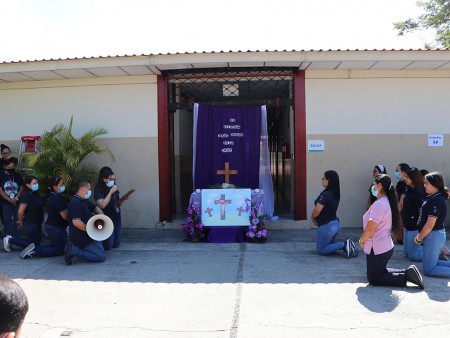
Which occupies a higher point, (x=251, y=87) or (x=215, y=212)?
(x=251, y=87)

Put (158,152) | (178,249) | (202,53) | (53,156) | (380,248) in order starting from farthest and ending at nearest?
(158,152)
(53,156)
(202,53)
(178,249)
(380,248)

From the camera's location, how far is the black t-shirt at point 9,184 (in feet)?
26.0

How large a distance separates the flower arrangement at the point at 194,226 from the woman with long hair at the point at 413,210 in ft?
11.0

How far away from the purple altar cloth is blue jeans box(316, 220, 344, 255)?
1472 mm

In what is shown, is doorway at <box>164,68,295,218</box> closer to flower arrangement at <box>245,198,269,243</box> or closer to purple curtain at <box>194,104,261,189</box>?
purple curtain at <box>194,104,261,189</box>

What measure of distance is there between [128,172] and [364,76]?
202 inches

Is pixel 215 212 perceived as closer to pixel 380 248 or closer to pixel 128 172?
pixel 128 172

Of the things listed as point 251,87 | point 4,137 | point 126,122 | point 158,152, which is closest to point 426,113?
point 251,87

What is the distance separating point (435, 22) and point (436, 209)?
1872 centimetres

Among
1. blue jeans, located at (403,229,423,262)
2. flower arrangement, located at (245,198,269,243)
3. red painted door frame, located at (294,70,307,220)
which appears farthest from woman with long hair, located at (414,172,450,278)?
red painted door frame, located at (294,70,307,220)

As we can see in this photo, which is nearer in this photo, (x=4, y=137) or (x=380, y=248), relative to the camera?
(x=380, y=248)

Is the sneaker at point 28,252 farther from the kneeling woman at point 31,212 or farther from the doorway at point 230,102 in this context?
the doorway at point 230,102

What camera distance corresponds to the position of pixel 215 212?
762 centimetres

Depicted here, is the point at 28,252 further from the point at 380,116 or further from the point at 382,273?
the point at 380,116
